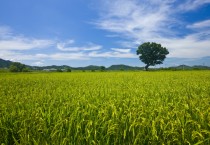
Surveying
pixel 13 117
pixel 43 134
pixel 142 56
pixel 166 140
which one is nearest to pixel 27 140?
pixel 43 134

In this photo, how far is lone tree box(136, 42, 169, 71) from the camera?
10781 cm

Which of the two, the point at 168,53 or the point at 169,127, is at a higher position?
the point at 168,53

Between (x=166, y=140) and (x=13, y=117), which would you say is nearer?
(x=166, y=140)

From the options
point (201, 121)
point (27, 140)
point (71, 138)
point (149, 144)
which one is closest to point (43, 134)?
point (27, 140)

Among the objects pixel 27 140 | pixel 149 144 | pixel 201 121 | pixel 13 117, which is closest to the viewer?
pixel 149 144

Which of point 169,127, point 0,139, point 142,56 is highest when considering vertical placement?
point 142,56

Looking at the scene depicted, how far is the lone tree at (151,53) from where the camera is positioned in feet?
354

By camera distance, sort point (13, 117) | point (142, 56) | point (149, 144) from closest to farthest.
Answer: point (149, 144) < point (13, 117) < point (142, 56)

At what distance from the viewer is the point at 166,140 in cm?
451

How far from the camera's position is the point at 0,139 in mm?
5004

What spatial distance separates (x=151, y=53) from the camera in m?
110

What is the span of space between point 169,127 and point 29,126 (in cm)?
312

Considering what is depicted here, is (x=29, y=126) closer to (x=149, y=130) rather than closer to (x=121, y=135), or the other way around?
(x=121, y=135)

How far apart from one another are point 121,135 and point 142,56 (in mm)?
105956
